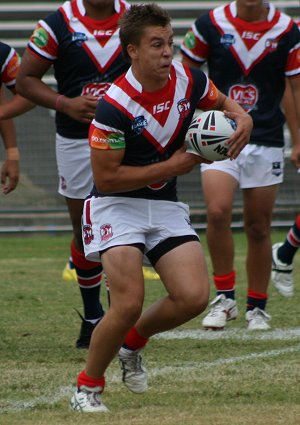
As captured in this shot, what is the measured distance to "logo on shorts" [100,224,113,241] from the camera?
17.4 feet

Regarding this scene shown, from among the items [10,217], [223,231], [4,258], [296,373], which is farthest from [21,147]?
[296,373]

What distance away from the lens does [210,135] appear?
528 cm

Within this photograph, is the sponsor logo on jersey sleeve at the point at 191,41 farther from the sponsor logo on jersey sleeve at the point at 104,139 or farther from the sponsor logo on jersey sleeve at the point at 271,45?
the sponsor logo on jersey sleeve at the point at 104,139

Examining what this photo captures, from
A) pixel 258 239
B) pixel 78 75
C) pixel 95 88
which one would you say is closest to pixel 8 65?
pixel 78 75

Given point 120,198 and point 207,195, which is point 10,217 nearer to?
point 207,195

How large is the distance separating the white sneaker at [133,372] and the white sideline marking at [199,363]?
0.29 metres

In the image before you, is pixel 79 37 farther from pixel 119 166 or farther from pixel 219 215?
pixel 119 166

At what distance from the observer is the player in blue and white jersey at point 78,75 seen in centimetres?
685

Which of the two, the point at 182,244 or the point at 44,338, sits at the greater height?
the point at 182,244

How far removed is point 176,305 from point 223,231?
7.78 ft

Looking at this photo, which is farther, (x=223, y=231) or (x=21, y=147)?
(x=21, y=147)

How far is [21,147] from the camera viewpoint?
14062 millimetres

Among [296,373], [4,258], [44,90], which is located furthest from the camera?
[4,258]

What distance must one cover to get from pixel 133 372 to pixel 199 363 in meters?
0.91
